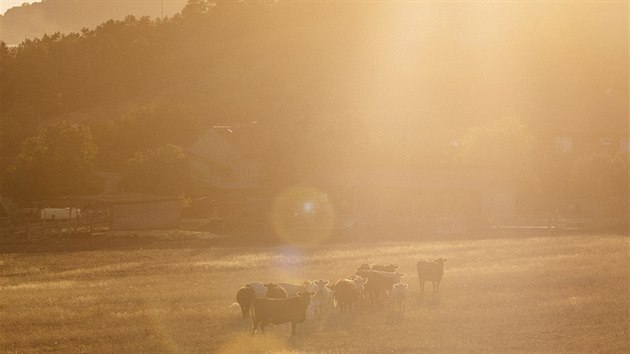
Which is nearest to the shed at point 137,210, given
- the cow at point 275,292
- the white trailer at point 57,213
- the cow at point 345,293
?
the white trailer at point 57,213

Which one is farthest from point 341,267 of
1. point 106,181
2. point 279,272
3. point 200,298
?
point 106,181

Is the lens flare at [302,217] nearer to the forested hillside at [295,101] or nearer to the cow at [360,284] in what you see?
the forested hillside at [295,101]

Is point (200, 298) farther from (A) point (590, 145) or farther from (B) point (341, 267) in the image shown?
(A) point (590, 145)

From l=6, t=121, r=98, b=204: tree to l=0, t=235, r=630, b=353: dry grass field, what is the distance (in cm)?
3478

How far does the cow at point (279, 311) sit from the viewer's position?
28906 millimetres

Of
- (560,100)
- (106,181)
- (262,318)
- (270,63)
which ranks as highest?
(270,63)

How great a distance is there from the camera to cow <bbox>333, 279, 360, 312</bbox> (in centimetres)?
3325

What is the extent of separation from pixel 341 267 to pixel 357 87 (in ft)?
469

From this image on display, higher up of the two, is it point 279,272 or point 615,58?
point 615,58

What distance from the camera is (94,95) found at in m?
191

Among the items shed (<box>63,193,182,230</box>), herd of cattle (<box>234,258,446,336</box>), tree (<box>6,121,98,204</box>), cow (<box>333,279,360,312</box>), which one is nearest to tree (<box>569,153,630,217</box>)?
shed (<box>63,193,182,230</box>)

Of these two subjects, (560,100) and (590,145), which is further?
(560,100)

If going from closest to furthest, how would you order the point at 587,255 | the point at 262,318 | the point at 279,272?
the point at 262,318
the point at 279,272
the point at 587,255

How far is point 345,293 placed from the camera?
109 ft
